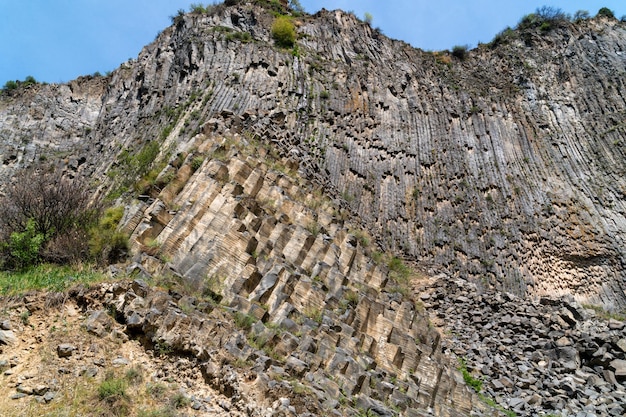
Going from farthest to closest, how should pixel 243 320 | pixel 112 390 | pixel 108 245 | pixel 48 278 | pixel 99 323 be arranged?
pixel 108 245, pixel 48 278, pixel 243 320, pixel 99 323, pixel 112 390

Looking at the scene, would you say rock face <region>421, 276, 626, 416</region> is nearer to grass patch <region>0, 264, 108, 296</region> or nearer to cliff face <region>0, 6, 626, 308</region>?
cliff face <region>0, 6, 626, 308</region>

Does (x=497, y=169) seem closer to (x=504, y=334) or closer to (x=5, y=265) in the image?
(x=504, y=334)

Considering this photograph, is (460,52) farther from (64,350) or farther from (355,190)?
(64,350)

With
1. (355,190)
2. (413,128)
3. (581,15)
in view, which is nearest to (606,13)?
(581,15)

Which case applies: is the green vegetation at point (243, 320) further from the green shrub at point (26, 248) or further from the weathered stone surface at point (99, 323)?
the green shrub at point (26, 248)

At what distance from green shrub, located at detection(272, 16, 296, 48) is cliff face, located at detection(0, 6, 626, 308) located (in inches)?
20.4

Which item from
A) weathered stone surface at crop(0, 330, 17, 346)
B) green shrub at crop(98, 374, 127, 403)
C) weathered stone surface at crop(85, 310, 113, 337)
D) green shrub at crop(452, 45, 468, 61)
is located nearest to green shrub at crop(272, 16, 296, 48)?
green shrub at crop(452, 45, 468, 61)

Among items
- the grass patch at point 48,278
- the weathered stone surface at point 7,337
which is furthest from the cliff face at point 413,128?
the weathered stone surface at point 7,337

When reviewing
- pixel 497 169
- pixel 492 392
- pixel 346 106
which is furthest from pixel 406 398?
pixel 497 169

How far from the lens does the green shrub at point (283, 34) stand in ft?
90.1

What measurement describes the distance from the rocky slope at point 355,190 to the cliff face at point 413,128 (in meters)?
0.11

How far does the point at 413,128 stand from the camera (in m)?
27.6

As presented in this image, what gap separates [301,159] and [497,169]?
1318cm

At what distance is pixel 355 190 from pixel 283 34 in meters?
9.96
